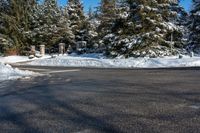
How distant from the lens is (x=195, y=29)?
47000mm

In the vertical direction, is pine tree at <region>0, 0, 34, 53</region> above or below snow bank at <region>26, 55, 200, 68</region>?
above

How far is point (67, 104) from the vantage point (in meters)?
9.49

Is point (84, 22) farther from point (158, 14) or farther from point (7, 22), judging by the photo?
point (158, 14)

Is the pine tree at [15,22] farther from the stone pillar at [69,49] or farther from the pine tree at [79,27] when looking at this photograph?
the pine tree at [79,27]

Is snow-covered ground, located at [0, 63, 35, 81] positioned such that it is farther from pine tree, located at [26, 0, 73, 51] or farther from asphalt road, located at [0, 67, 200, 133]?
pine tree, located at [26, 0, 73, 51]

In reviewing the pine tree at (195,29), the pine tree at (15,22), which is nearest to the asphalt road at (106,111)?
the pine tree at (195,29)

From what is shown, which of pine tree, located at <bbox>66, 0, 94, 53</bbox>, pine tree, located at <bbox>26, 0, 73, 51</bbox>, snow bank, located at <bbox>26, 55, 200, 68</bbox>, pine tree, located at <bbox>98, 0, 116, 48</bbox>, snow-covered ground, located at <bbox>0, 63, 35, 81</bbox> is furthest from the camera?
pine tree, located at <bbox>66, 0, 94, 53</bbox>

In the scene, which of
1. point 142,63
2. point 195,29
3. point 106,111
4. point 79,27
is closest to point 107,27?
point 195,29

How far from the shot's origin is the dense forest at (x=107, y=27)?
38812 millimetres

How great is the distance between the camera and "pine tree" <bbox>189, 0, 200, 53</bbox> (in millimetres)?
46644

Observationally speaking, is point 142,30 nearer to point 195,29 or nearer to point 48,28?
point 195,29

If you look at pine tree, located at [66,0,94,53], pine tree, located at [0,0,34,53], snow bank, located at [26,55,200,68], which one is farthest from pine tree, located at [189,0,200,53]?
pine tree, located at [0,0,34,53]

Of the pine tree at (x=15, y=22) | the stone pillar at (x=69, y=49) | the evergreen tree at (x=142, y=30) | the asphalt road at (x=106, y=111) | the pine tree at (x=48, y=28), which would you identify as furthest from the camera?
the stone pillar at (x=69, y=49)

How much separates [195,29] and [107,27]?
973 cm
